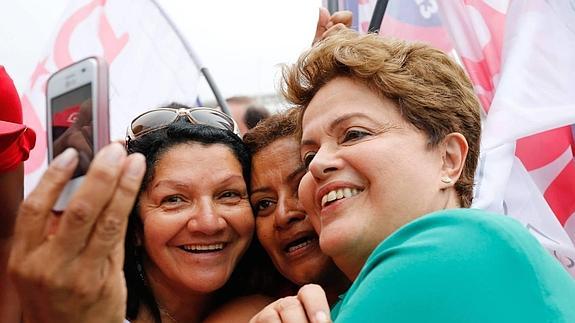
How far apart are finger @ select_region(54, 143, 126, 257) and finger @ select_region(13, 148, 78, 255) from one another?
3 cm

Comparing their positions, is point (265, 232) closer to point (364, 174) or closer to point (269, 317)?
point (364, 174)

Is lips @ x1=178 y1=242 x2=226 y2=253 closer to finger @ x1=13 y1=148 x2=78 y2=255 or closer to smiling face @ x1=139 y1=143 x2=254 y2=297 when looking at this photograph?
smiling face @ x1=139 y1=143 x2=254 y2=297

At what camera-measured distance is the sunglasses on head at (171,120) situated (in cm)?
265

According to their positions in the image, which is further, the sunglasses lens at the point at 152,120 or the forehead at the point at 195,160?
the sunglasses lens at the point at 152,120

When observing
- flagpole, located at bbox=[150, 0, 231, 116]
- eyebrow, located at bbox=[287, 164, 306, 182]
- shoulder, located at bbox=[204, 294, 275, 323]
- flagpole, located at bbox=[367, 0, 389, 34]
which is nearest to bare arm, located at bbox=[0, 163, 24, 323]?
shoulder, located at bbox=[204, 294, 275, 323]

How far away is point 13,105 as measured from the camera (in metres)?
2.39

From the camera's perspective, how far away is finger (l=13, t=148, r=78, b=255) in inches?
43.1

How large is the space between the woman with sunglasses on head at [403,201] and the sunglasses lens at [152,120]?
0.45 m

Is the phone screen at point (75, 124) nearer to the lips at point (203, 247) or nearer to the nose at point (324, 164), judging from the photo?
the nose at point (324, 164)

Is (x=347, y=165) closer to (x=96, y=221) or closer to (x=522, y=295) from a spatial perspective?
(x=522, y=295)

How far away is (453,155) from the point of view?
212 centimetres

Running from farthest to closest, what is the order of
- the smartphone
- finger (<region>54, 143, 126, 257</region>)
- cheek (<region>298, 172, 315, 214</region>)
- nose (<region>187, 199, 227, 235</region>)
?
1. nose (<region>187, 199, 227, 235</region>)
2. cheek (<region>298, 172, 315, 214</region>)
3. the smartphone
4. finger (<region>54, 143, 126, 257</region>)

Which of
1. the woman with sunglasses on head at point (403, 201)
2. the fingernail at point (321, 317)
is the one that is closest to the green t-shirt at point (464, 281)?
the woman with sunglasses on head at point (403, 201)

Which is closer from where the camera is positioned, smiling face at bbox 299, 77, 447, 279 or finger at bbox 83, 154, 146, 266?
finger at bbox 83, 154, 146, 266
